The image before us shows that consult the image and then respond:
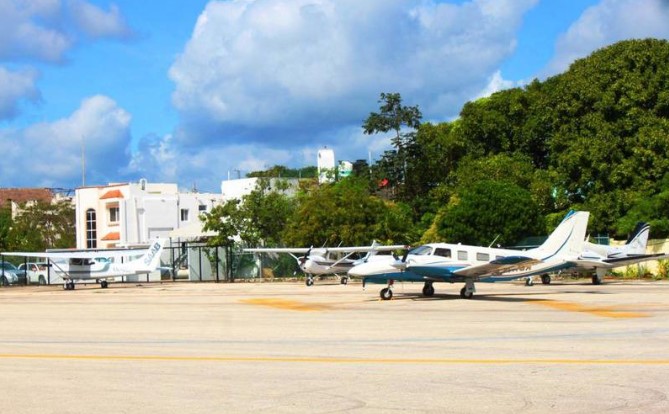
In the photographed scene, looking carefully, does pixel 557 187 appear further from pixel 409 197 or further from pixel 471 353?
pixel 471 353

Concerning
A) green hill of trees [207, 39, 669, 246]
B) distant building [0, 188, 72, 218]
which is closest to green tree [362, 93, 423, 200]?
green hill of trees [207, 39, 669, 246]

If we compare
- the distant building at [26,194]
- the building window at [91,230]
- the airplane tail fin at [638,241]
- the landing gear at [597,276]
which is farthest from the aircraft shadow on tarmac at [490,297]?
the distant building at [26,194]

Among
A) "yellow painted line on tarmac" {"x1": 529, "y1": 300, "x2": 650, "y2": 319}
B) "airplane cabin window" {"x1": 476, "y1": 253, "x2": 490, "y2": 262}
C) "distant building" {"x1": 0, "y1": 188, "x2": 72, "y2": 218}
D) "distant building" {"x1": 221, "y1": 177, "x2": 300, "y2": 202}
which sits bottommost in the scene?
"yellow painted line on tarmac" {"x1": 529, "y1": 300, "x2": 650, "y2": 319}

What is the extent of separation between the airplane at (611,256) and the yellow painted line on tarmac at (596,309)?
473 inches

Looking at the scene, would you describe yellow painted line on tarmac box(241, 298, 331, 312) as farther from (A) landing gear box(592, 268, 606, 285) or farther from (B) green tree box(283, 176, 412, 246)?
(B) green tree box(283, 176, 412, 246)

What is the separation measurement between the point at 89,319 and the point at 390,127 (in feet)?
148

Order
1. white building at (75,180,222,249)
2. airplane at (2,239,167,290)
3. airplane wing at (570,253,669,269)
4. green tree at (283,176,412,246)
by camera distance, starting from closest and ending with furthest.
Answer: airplane wing at (570,253,669,269)
airplane at (2,239,167,290)
green tree at (283,176,412,246)
white building at (75,180,222,249)

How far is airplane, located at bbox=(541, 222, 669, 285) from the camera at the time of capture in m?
39.2

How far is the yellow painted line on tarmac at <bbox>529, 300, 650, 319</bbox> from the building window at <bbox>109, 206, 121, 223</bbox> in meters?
60.3

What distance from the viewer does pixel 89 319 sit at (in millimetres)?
24094

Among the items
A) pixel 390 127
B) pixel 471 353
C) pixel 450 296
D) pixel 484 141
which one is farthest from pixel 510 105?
pixel 471 353

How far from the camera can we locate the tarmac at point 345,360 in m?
9.99

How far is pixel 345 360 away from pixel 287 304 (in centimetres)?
1556

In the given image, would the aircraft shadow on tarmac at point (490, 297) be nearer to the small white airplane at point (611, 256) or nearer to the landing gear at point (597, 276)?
the small white airplane at point (611, 256)
